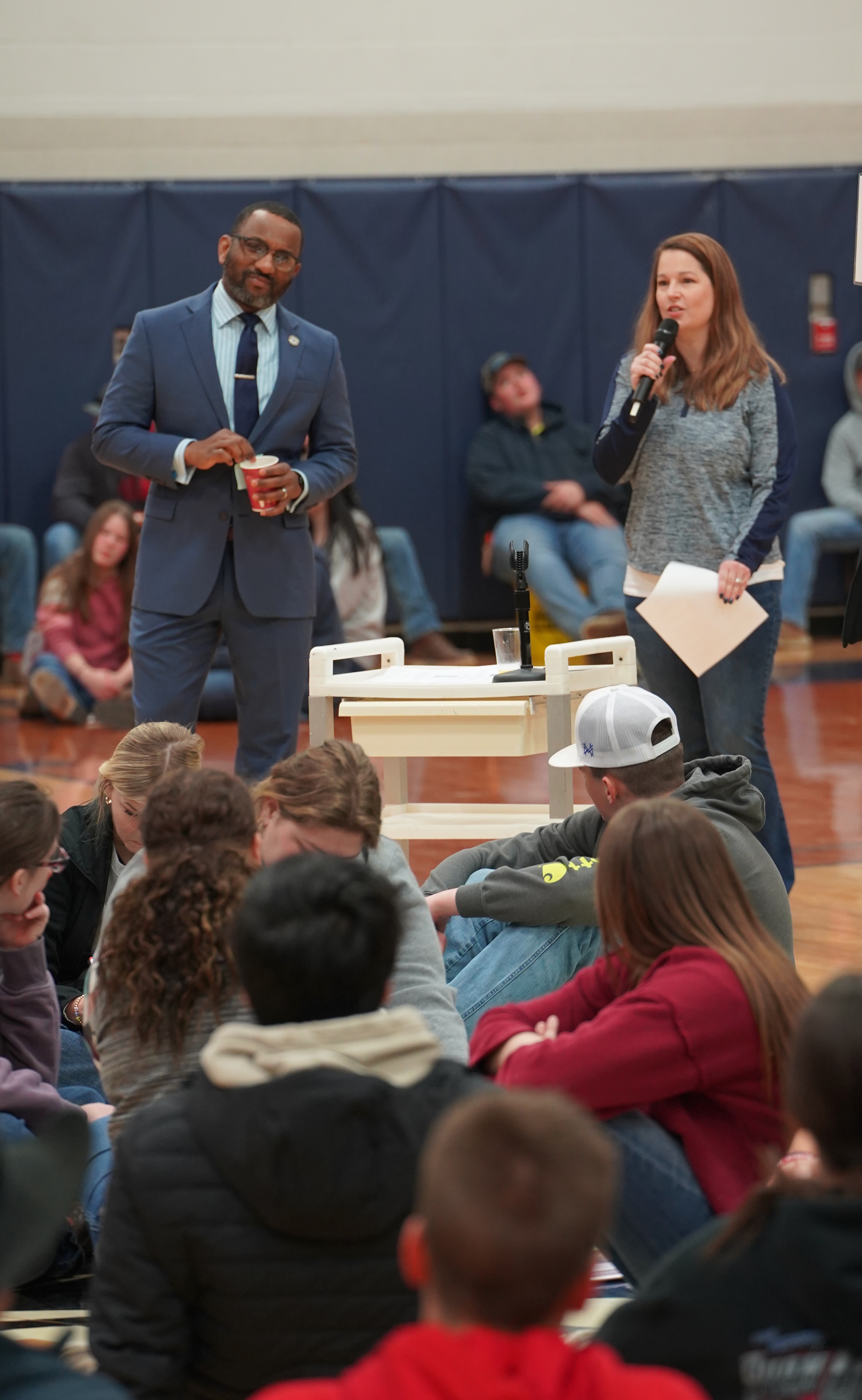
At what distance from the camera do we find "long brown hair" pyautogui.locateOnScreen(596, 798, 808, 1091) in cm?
163

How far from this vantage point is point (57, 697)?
A: 6871 mm

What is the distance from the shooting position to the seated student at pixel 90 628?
22.5 feet

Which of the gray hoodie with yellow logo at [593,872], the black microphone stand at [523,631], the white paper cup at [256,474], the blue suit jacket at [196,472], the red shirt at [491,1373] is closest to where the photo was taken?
the red shirt at [491,1373]

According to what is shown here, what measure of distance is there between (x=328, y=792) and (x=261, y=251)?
1713mm

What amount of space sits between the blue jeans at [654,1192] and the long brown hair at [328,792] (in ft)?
2.01

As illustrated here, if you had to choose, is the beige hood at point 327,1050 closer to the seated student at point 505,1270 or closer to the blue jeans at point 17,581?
the seated student at point 505,1270

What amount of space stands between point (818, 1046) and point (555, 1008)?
0.78 metres

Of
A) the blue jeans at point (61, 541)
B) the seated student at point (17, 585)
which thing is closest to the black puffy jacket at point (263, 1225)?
the blue jeans at point (61, 541)

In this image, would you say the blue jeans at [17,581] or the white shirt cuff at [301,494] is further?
the blue jeans at [17,581]

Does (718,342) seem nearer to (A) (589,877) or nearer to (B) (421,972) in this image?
(A) (589,877)

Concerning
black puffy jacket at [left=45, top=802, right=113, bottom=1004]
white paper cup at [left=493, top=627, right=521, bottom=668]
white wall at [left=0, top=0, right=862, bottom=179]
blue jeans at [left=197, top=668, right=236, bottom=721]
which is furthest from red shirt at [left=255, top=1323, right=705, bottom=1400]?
white wall at [left=0, top=0, right=862, bottom=179]

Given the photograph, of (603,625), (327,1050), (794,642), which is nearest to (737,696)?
(327,1050)

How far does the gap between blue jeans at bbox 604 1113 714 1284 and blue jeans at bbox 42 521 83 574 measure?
6.41m

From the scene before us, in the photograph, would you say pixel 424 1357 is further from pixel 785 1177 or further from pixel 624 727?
pixel 624 727
